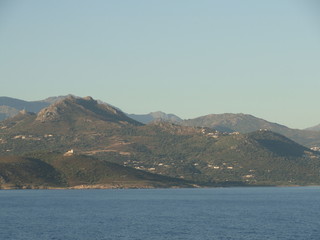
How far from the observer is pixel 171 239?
5792 inches

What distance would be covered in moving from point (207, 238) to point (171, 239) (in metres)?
8.06

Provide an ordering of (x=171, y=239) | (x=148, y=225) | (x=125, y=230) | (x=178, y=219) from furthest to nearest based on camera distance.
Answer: (x=178, y=219), (x=148, y=225), (x=125, y=230), (x=171, y=239)

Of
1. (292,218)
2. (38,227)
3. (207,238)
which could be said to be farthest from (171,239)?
(292,218)

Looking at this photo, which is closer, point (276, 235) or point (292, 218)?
point (276, 235)

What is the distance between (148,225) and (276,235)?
3758 cm

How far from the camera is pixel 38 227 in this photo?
172 meters

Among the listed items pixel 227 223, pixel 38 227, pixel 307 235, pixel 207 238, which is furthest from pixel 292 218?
pixel 38 227

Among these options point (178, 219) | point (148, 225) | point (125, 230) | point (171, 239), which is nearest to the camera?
point (171, 239)

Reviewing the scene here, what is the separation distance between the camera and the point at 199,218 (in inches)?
7840

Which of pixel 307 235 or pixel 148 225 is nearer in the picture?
pixel 307 235

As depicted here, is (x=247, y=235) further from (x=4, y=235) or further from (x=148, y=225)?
(x=4, y=235)

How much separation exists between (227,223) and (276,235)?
29437mm

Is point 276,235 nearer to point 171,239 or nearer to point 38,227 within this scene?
point 171,239

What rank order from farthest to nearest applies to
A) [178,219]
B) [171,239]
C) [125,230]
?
1. [178,219]
2. [125,230]
3. [171,239]
